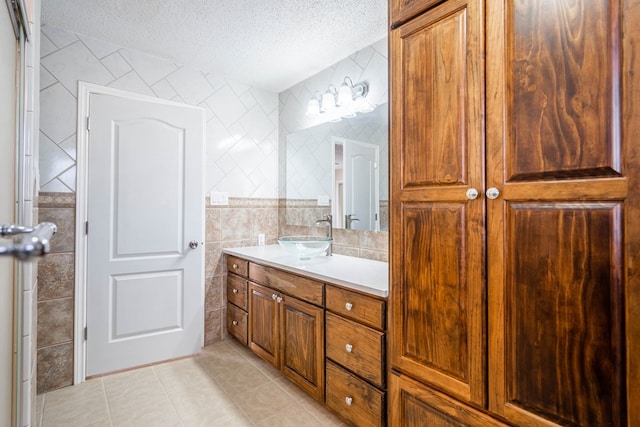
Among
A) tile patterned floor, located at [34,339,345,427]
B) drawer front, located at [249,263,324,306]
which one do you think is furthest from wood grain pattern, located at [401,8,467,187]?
tile patterned floor, located at [34,339,345,427]

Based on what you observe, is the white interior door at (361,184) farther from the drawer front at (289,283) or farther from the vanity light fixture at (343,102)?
the drawer front at (289,283)

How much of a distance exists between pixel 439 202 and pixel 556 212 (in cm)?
Result: 37

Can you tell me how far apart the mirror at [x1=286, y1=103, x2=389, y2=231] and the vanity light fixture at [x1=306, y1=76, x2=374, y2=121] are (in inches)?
2.3

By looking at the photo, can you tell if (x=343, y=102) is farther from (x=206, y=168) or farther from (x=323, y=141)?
(x=206, y=168)

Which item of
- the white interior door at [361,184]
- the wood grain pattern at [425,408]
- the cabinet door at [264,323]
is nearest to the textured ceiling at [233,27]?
the white interior door at [361,184]

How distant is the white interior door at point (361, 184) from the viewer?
2250 mm

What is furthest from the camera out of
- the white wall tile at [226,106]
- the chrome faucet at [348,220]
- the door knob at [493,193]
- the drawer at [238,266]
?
the white wall tile at [226,106]

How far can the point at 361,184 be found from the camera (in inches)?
92.7

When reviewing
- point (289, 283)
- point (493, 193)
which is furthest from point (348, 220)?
point (493, 193)

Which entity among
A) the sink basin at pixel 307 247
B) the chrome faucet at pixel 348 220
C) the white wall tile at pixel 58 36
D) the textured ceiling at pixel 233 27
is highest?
the textured ceiling at pixel 233 27

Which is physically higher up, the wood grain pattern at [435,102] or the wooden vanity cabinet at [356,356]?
the wood grain pattern at [435,102]

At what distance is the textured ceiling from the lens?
190 cm

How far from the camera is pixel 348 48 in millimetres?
2379

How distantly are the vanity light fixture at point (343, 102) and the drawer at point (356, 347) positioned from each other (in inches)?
57.7
